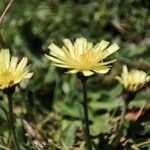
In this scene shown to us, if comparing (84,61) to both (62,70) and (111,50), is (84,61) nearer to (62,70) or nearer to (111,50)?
(111,50)

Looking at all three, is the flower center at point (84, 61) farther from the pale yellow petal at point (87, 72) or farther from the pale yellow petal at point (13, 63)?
the pale yellow petal at point (13, 63)

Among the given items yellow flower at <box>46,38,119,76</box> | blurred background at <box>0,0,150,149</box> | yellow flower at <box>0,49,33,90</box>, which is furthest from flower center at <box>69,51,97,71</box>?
blurred background at <box>0,0,150,149</box>

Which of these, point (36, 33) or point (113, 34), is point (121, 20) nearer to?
point (113, 34)

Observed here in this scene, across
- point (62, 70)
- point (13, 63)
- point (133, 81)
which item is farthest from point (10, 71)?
point (62, 70)

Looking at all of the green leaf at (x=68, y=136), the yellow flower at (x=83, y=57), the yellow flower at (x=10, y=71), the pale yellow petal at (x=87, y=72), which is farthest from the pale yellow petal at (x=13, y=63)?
the green leaf at (x=68, y=136)

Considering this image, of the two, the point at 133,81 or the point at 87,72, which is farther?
the point at 133,81

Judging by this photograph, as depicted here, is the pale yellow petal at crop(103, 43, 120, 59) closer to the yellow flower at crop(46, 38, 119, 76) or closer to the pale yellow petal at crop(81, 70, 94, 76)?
the yellow flower at crop(46, 38, 119, 76)
